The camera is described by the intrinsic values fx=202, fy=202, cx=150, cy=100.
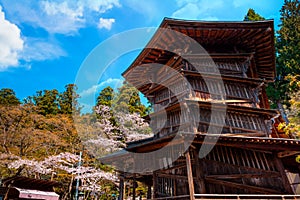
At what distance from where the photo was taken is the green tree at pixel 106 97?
29.6 metres

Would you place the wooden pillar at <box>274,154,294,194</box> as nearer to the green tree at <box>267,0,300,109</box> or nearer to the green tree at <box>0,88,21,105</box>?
the green tree at <box>267,0,300,109</box>

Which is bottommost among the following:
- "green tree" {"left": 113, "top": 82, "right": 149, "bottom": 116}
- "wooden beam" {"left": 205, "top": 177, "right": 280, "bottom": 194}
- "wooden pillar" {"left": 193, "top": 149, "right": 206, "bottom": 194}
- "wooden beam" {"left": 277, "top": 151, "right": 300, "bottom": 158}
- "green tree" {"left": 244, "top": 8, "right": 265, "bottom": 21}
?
"wooden beam" {"left": 205, "top": 177, "right": 280, "bottom": 194}

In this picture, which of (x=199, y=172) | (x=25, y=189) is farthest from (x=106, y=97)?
(x=199, y=172)

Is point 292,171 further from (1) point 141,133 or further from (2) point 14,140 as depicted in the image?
(2) point 14,140

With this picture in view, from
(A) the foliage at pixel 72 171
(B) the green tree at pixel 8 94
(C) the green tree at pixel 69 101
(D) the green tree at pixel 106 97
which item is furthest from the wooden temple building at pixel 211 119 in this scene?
(B) the green tree at pixel 8 94

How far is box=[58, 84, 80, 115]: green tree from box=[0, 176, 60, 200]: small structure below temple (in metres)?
17.3

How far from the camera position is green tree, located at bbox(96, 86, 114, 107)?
29594 millimetres

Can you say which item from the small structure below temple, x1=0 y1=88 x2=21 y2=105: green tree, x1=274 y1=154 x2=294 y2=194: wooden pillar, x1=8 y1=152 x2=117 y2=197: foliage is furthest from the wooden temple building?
x1=0 y1=88 x2=21 y2=105: green tree

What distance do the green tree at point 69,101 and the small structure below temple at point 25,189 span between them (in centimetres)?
1732

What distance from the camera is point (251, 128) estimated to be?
9461mm

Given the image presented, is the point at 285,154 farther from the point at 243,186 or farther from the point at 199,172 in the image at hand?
the point at 199,172

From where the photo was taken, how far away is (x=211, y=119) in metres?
9.33

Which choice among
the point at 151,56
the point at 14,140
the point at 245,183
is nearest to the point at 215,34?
the point at 151,56

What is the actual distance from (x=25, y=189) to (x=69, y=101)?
21.3 metres
